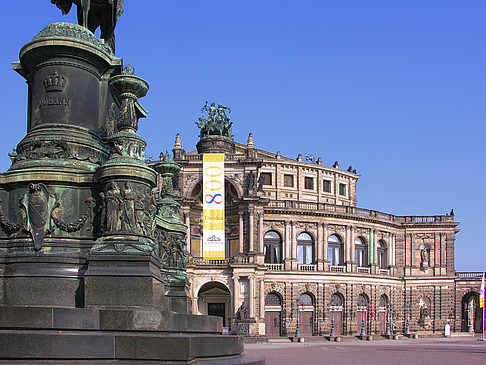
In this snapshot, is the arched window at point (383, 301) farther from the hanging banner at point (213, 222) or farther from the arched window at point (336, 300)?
the hanging banner at point (213, 222)

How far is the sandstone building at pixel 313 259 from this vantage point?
64.9 metres

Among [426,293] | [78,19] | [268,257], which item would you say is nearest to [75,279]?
[78,19]

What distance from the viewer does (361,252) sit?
7569 centimetres

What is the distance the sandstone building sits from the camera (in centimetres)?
6488

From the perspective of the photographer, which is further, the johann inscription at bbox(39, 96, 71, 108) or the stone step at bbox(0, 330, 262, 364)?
Answer: the johann inscription at bbox(39, 96, 71, 108)

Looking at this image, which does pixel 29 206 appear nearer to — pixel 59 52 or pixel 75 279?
pixel 75 279

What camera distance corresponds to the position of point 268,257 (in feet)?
231

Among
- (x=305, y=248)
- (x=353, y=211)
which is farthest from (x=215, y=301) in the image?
(x=353, y=211)

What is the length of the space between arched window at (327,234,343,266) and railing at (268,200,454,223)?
3.17 meters

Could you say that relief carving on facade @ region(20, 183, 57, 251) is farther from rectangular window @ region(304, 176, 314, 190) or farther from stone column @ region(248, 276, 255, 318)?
rectangular window @ region(304, 176, 314, 190)

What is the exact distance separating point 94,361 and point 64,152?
4267 mm

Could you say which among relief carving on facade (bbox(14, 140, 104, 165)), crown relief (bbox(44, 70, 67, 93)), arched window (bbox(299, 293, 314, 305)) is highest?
crown relief (bbox(44, 70, 67, 93))

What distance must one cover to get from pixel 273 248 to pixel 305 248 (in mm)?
3886

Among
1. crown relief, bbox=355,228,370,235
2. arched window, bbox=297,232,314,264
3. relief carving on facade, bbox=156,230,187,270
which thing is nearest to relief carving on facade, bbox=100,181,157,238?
relief carving on facade, bbox=156,230,187,270
